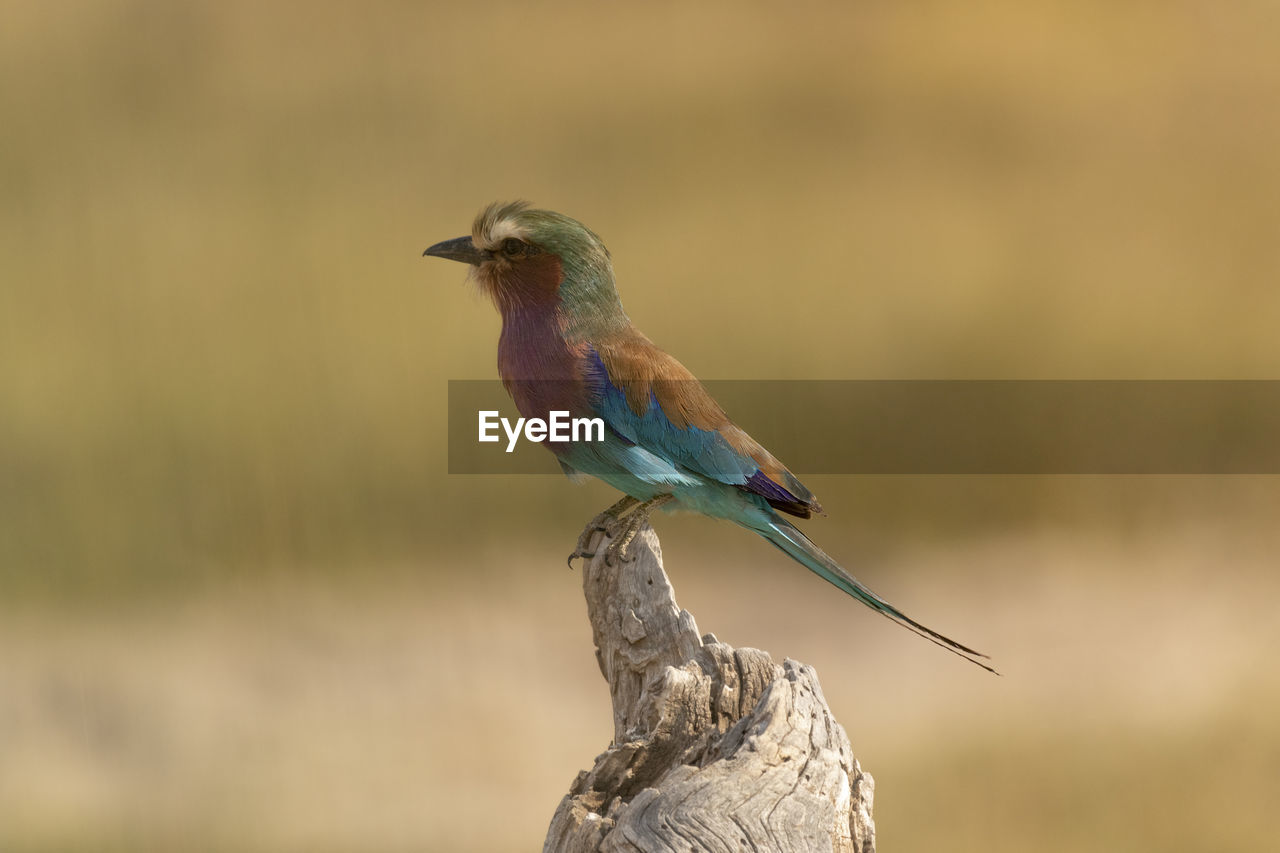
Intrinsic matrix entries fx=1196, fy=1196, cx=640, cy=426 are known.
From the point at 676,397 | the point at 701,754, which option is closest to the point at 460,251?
the point at 676,397

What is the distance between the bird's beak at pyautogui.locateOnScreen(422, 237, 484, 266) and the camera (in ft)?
7.14

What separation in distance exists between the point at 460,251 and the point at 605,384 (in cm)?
37

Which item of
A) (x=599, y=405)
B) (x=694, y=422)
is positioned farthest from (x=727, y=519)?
(x=599, y=405)

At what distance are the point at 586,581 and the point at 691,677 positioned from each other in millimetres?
408

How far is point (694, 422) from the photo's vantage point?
84.4 inches

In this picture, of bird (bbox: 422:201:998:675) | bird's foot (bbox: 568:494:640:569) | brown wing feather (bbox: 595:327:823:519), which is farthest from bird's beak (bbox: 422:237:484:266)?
bird's foot (bbox: 568:494:640:569)

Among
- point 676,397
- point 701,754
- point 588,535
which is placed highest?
point 676,397

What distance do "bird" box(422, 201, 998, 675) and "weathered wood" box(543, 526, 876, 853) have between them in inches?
7.7

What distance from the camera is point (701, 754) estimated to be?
1.87 m

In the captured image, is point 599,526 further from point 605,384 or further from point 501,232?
point 501,232

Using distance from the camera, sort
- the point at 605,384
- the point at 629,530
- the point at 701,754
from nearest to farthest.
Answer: the point at 701,754 < the point at 605,384 < the point at 629,530

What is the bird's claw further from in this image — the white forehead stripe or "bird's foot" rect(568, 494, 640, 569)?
the white forehead stripe

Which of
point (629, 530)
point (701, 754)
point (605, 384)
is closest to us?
point (701, 754)

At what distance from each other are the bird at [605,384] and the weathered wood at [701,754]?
0.64ft
